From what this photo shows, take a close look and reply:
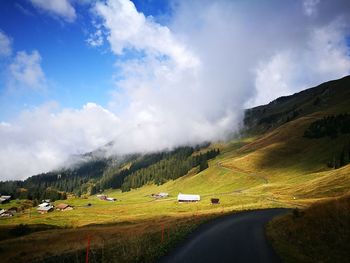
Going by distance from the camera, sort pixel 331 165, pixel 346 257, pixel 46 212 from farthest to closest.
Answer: pixel 46 212 < pixel 331 165 < pixel 346 257

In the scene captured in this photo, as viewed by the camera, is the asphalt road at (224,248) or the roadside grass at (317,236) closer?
the roadside grass at (317,236)

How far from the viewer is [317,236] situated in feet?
79.6

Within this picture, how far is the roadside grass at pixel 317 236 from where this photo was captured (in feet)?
66.3

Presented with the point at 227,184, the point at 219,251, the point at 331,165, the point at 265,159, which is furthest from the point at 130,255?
the point at 265,159

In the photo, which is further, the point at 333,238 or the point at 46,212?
the point at 46,212

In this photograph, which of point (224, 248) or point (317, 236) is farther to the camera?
point (317, 236)

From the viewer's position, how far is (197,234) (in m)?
31.2

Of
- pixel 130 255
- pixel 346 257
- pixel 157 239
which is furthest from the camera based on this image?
pixel 157 239

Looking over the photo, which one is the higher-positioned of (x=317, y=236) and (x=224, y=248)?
(x=317, y=236)

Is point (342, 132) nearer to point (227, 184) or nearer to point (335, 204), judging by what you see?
point (227, 184)

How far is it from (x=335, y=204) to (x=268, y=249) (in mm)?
10214

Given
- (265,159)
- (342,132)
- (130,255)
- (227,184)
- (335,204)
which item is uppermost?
(342,132)

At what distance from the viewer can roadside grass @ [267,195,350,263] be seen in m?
20.2

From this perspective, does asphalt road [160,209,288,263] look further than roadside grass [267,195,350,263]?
Yes
